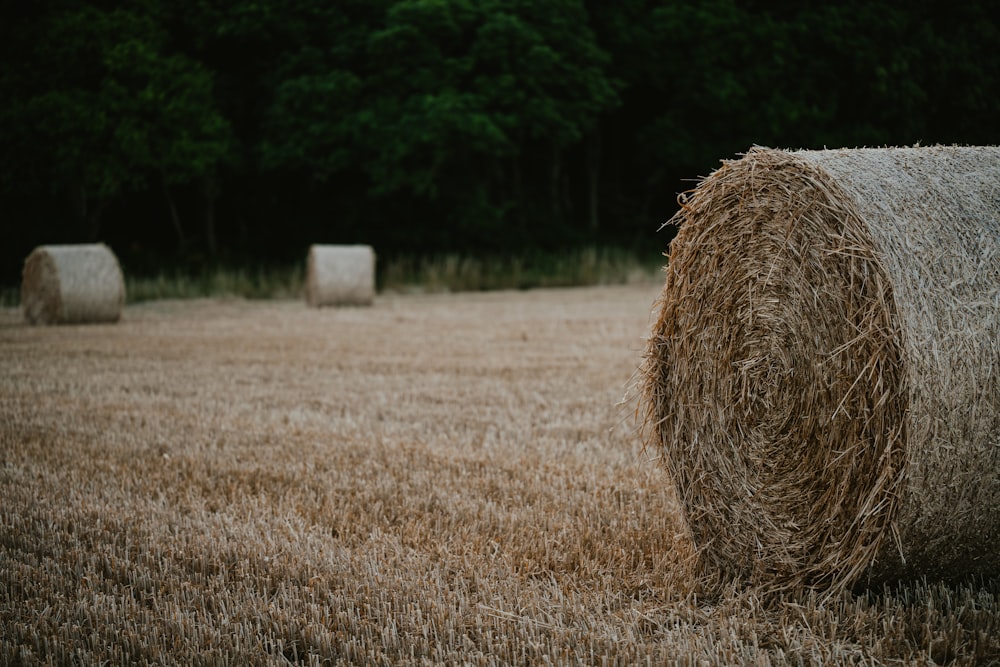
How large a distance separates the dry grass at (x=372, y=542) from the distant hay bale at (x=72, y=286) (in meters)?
5.46

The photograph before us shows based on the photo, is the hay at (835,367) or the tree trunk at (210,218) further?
the tree trunk at (210,218)

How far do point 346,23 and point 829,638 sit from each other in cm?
2438

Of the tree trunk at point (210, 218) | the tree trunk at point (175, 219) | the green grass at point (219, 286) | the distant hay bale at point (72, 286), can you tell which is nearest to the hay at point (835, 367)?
the distant hay bale at point (72, 286)

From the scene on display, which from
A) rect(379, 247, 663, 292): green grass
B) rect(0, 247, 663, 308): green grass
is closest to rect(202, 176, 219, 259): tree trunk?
rect(0, 247, 663, 308): green grass

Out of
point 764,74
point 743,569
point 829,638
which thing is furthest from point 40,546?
point 764,74

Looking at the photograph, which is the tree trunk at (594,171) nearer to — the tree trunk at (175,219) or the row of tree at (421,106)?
the row of tree at (421,106)

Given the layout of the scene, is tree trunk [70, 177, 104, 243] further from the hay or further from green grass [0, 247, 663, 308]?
the hay

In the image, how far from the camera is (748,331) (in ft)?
11.3

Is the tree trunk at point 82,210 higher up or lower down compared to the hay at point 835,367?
higher up

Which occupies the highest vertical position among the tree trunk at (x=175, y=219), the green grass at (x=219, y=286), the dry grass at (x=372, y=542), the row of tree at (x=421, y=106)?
the row of tree at (x=421, y=106)

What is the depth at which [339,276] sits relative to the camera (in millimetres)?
16328

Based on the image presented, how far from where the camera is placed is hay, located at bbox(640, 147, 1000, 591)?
9.39 feet

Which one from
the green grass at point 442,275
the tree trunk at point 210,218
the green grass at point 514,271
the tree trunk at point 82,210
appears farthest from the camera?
the tree trunk at point 210,218

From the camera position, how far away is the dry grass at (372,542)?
277cm
